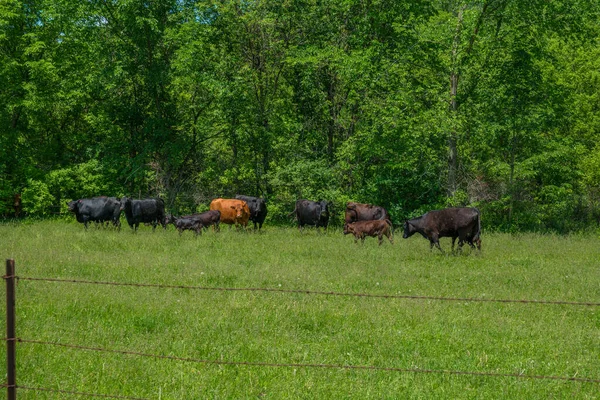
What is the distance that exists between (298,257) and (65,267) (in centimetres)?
604

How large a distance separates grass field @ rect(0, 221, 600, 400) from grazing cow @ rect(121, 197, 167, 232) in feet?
28.4

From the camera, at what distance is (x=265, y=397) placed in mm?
7102

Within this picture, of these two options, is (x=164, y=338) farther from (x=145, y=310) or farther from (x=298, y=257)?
(x=298, y=257)

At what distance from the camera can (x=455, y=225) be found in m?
19.9

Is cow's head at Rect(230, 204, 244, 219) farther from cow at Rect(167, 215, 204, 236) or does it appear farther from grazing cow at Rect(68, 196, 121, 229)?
grazing cow at Rect(68, 196, 121, 229)

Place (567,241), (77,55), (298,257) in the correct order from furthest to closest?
(77,55)
(567,241)
(298,257)

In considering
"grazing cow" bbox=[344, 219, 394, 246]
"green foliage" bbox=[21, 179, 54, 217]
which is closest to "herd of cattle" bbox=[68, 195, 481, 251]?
"grazing cow" bbox=[344, 219, 394, 246]

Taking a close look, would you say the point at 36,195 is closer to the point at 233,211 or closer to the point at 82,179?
the point at 82,179

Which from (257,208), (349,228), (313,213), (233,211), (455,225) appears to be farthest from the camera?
(257,208)

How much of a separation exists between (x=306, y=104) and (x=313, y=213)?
929 centimetres

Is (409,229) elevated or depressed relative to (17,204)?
elevated

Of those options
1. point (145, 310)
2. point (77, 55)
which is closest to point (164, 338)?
point (145, 310)

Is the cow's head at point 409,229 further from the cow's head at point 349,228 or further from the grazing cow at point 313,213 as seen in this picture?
the grazing cow at point 313,213

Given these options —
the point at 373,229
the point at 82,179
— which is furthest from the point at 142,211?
the point at 373,229
